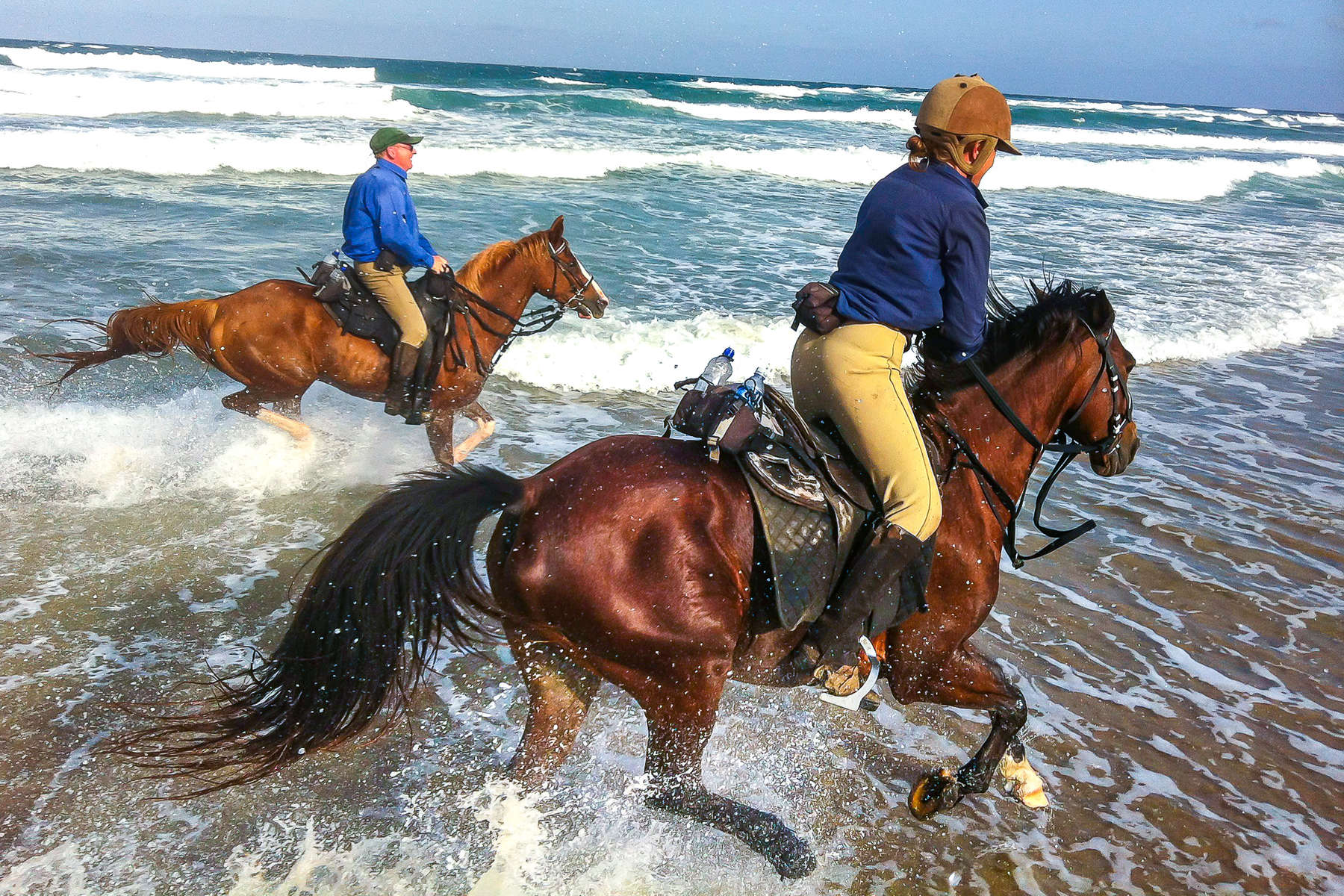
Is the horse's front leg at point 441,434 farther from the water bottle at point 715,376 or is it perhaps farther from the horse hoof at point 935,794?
the horse hoof at point 935,794

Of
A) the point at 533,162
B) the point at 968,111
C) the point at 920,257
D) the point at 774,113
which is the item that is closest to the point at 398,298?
the point at 920,257

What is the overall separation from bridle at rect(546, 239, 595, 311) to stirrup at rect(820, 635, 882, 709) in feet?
14.4

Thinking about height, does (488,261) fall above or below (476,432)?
above

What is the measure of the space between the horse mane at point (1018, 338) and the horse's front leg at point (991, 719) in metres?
1.02

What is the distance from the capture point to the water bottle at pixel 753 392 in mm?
3377

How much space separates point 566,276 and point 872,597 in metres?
4.72

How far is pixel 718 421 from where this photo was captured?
3.25 metres

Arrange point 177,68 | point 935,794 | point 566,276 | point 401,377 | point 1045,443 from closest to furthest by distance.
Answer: point 1045,443, point 935,794, point 401,377, point 566,276, point 177,68

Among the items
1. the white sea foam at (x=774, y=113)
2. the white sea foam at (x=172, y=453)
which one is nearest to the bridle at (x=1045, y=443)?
the white sea foam at (x=172, y=453)

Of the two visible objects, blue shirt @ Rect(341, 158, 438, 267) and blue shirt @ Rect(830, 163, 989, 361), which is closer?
blue shirt @ Rect(830, 163, 989, 361)

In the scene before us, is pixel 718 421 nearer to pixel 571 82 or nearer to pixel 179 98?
pixel 179 98

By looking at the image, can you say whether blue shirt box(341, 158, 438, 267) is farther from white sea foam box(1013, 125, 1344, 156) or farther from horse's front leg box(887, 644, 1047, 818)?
white sea foam box(1013, 125, 1344, 156)

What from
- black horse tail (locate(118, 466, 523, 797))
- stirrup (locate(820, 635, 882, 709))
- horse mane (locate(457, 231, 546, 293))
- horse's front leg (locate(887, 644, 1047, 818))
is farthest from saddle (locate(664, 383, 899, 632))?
horse mane (locate(457, 231, 546, 293))

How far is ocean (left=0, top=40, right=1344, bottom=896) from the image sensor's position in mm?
3613
